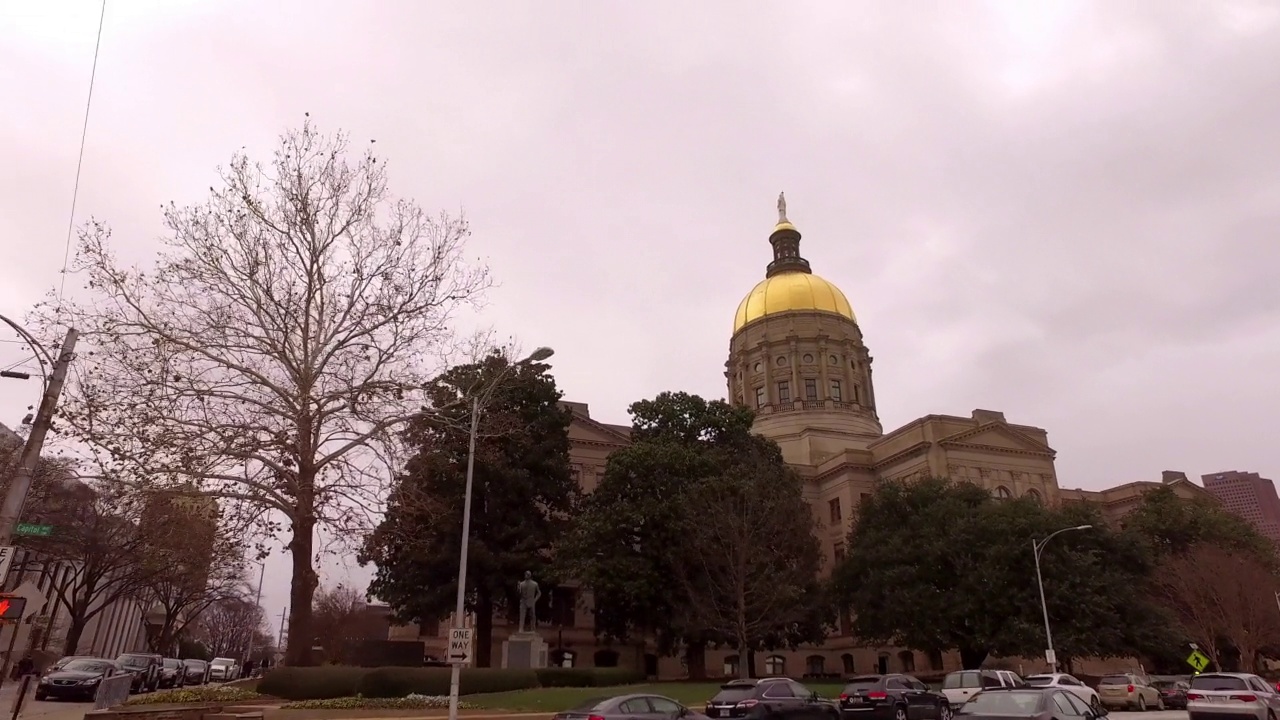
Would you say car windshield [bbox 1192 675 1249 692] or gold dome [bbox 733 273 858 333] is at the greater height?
gold dome [bbox 733 273 858 333]

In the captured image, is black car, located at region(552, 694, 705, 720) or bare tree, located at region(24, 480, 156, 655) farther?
bare tree, located at region(24, 480, 156, 655)

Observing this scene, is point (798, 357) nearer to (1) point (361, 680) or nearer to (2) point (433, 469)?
(2) point (433, 469)

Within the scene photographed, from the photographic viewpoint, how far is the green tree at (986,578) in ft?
135

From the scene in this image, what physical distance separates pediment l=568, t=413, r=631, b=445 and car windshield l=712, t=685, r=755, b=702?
40624mm

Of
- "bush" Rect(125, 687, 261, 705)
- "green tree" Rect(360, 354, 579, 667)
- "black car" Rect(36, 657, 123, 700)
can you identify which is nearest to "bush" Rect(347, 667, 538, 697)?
"bush" Rect(125, 687, 261, 705)

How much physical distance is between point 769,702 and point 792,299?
65.5 m

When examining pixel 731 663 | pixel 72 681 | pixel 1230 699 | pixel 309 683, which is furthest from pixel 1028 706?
pixel 731 663

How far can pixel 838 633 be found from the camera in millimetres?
60938

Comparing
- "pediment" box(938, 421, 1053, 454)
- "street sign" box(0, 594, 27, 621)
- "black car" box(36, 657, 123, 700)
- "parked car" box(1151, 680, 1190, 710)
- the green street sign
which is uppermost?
"pediment" box(938, 421, 1053, 454)

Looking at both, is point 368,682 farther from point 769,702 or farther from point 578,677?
point 769,702

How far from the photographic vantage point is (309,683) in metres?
26.9

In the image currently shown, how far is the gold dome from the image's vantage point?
82.7 metres

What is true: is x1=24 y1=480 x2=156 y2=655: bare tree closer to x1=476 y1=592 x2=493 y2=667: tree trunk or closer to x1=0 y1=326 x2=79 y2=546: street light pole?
x1=476 y1=592 x2=493 y2=667: tree trunk

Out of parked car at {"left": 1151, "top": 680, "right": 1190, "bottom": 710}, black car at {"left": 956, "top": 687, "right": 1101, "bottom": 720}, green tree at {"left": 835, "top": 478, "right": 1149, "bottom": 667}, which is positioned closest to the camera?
black car at {"left": 956, "top": 687, "right": 1101, "bottom": 720}
